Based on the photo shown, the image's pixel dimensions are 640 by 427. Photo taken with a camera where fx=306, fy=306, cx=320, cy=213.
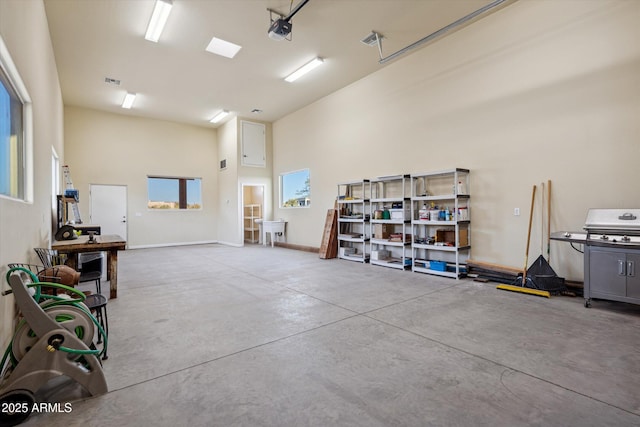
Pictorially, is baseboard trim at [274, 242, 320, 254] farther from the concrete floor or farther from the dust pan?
the dust pan

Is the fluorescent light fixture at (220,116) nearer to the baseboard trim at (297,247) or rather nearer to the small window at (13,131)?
the baseboard trim at (297,247)

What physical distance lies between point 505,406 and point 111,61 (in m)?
8.11

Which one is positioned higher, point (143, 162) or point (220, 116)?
point (220, 116)

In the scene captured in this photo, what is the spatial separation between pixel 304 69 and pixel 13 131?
200 inches

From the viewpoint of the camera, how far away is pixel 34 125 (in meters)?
3.60

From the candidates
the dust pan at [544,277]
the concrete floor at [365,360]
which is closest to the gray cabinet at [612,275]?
the concrete floor at [365,360]

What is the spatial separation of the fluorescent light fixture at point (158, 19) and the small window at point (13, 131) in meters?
2.38

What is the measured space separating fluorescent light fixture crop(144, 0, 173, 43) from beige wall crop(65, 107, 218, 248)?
17.1ft

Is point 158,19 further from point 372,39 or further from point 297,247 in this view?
point 297,247

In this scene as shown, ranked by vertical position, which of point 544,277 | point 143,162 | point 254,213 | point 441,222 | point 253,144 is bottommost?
point 544,277

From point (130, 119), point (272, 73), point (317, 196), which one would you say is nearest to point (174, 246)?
point (130, 119)

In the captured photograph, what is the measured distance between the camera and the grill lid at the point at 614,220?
3484 mm

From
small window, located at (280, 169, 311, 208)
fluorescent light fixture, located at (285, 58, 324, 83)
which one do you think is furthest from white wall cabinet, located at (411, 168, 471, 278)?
small window, located at (280, 169, 311, 208)

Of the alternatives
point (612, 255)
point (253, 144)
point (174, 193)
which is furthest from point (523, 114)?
point (174, 193)
